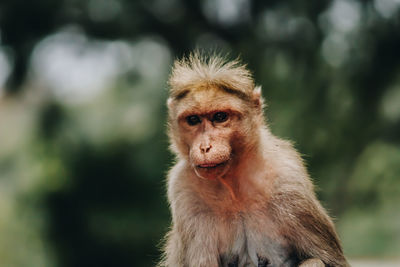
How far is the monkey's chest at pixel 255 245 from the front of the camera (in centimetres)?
503

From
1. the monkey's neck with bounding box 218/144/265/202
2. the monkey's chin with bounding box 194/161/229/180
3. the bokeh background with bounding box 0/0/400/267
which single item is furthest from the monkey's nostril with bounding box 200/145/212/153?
the bokeh background with bounding box 0/0/400/267

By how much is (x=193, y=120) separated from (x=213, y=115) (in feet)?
0.72

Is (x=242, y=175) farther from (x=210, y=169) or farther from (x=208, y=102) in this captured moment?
(x=208, y=102)

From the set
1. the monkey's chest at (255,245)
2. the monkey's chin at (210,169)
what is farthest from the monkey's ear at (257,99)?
the monkey's chest at (255,245)

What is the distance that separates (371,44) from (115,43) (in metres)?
5.28

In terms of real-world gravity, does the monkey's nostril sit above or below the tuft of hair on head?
below

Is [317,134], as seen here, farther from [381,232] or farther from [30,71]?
[30,71]

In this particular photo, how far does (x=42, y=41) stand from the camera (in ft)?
34.0

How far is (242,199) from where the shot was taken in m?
5.05

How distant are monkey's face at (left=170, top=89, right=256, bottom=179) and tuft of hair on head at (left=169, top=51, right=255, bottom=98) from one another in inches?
4.0

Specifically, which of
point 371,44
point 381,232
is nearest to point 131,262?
point 381,232

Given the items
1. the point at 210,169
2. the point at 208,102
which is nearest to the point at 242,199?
the point at 210,169

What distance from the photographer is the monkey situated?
4.88m

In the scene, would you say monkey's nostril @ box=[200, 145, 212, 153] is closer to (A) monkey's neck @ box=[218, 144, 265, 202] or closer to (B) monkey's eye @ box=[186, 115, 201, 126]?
(B) monkey's eye @ box=[186, 115, 201, 126]
